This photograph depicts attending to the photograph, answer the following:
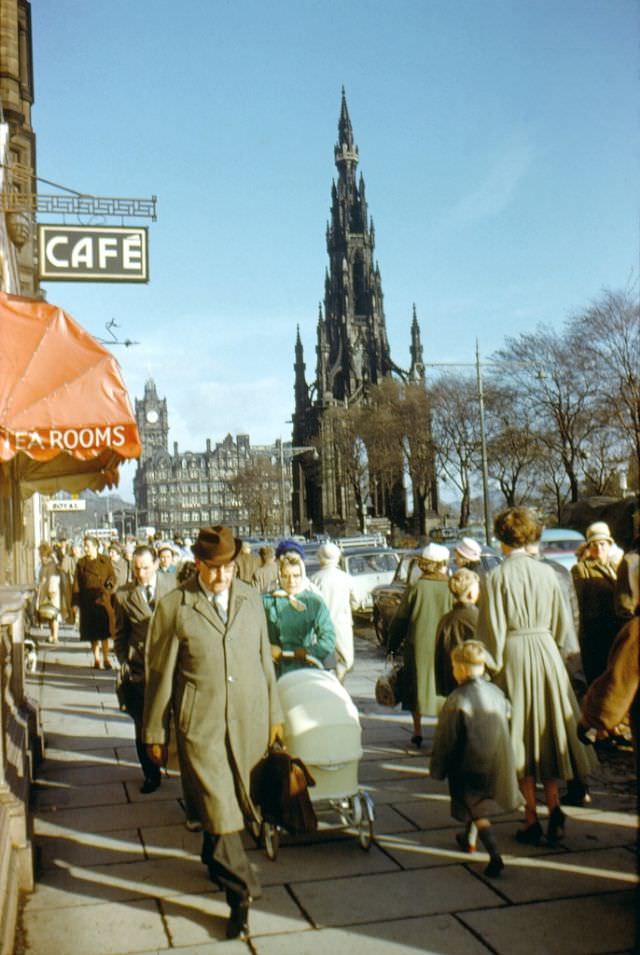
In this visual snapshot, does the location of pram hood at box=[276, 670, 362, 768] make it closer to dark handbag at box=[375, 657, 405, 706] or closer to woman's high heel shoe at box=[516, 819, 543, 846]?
woman's high heel shoe at box=[516, 819, 543, 846]

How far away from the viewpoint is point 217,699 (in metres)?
4.53

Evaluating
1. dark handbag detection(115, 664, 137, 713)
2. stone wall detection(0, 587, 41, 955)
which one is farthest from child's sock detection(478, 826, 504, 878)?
dark handbag detection(115, 664, 137, 713)

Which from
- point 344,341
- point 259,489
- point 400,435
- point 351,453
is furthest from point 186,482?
point 400,435

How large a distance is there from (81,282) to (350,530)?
7744cm

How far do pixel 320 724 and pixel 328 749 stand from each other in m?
0.15

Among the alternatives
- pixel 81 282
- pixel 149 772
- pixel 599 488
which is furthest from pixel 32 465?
pixel 599 488

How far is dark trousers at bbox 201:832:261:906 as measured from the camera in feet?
14.2

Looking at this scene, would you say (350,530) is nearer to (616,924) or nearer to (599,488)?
(599,488)

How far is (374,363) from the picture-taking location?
102 m

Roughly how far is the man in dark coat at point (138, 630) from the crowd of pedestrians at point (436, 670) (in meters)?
0.01

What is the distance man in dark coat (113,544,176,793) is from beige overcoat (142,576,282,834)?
2.52 m

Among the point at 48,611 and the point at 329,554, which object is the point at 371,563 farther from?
the point at 329,554

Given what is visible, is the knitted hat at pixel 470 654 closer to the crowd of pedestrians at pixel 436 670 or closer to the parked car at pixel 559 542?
the crowd of pedestrians at pixel 436 670

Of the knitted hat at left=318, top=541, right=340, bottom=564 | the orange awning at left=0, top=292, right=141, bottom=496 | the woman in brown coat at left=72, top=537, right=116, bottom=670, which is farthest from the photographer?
the woman in brown coat at left=72, top=537, right=116, bottom=670
